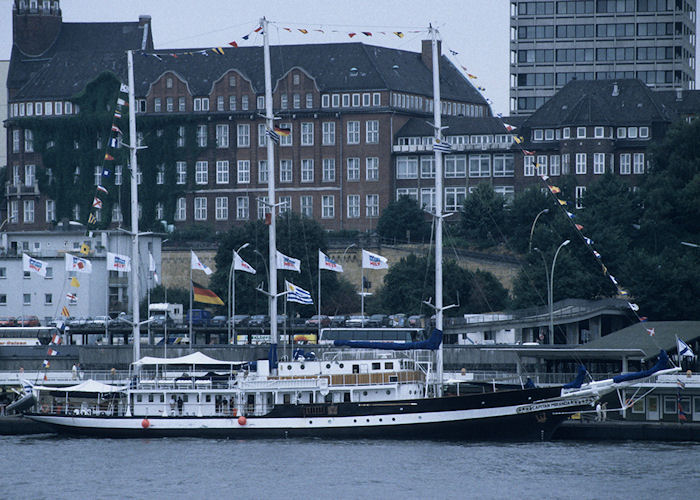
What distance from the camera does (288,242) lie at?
14462cm

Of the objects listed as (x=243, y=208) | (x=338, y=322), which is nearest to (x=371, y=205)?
(x=243, y=208)

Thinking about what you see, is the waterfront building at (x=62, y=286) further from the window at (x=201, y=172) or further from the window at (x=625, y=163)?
the window at (x=625, y=163)

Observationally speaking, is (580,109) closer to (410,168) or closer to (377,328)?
(410,168)

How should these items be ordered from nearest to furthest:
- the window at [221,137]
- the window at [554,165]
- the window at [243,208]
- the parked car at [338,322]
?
1. the parked car at [338,322]
2. the window at [554,165]
3. the window at [243,208]
4. the window at [221,137]

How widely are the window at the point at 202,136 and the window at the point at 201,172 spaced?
1.94 meters

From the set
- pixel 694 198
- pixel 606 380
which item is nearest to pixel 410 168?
pixel 694 198

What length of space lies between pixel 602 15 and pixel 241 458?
129696 millimetres

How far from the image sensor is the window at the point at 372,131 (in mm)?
173125

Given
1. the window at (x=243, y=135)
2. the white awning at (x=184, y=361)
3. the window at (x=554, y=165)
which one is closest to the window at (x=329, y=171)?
the window at (x=243, y=135)

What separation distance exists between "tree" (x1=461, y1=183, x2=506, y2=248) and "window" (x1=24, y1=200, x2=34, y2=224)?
5131cm

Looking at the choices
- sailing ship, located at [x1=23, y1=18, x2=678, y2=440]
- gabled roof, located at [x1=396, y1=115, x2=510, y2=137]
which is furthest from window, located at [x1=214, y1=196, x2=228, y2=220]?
sailing ship, located at [x1=23, y1=18, x2=678, y2=440]

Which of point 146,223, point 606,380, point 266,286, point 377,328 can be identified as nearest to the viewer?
point 606,380

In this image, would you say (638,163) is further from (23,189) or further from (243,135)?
(23,189)

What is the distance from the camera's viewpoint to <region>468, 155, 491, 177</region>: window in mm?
171500
